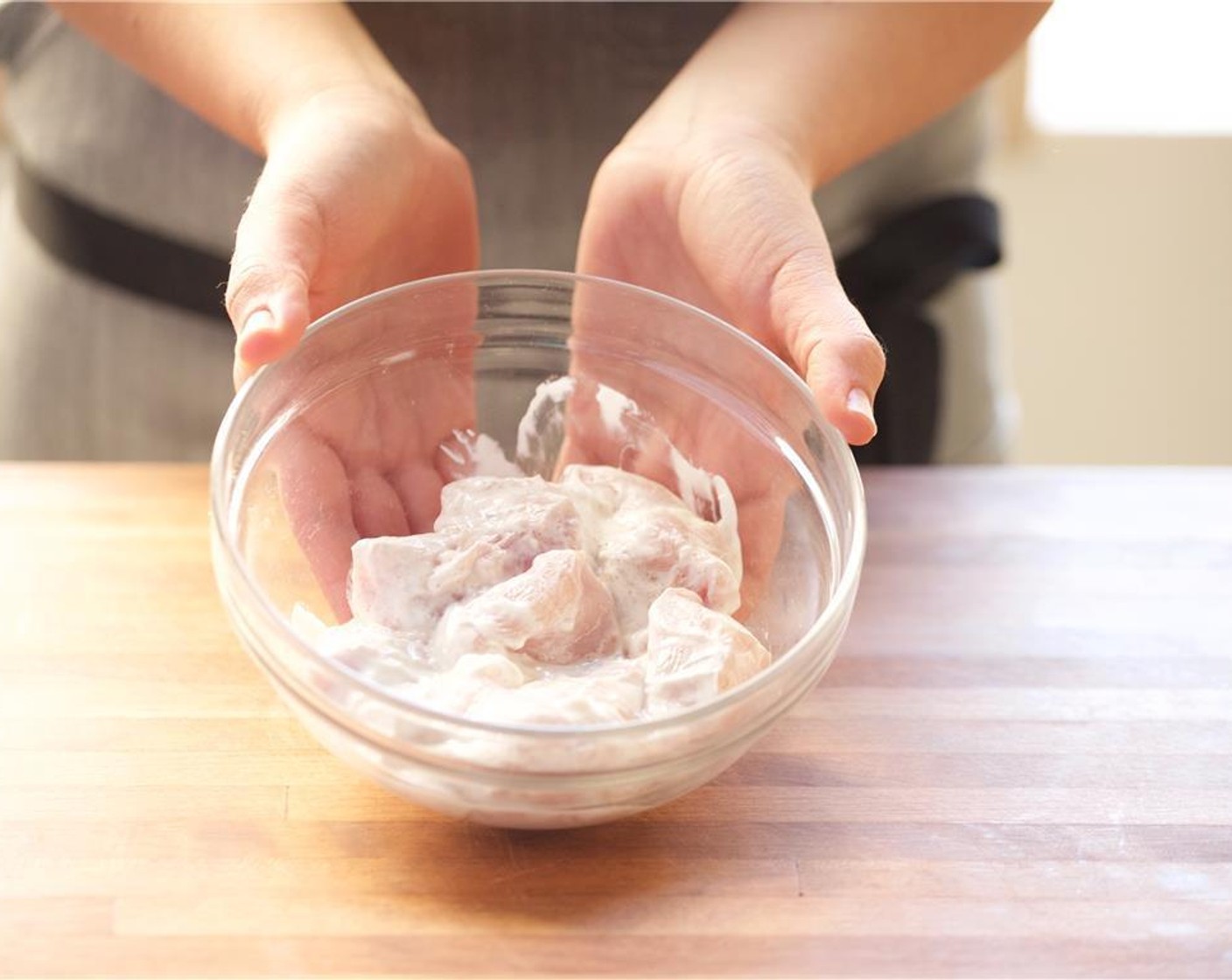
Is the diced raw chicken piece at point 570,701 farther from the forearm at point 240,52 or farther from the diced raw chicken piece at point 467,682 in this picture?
the forearm at point 240,52

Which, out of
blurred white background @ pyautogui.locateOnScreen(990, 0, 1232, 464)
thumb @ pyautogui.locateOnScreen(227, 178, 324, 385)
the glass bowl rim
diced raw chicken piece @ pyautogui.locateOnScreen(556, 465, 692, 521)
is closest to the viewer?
the glass bowl rim

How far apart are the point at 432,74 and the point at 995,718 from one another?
580mm

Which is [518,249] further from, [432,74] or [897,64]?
[897,64]

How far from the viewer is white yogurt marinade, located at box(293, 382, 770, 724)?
0.68m

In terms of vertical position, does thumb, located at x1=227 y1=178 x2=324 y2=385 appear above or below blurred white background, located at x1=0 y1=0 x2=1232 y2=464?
above

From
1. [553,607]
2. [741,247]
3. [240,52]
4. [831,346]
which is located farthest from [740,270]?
[240,52]

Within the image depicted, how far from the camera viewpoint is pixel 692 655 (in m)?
0.70

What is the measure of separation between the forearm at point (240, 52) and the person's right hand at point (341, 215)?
0.08 ft

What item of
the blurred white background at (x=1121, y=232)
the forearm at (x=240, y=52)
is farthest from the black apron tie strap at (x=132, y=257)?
the blurred white background at (x=1121, y=232)

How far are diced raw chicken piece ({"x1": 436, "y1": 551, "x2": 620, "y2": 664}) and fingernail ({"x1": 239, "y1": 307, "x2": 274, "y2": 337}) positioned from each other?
0.16 meters

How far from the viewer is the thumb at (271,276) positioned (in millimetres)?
699

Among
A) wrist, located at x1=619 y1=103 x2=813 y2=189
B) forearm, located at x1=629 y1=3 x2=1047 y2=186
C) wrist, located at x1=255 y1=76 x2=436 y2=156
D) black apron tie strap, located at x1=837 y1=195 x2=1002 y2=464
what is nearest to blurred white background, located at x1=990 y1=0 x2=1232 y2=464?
black apron tie strap, located at x1=837 y1=195 x2=1002 y2=464

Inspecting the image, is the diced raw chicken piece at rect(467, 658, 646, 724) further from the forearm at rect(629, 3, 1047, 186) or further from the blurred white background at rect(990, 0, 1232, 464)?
the blurred white background at rect(990, 0, 1232, 464)

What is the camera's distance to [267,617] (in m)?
0.63
